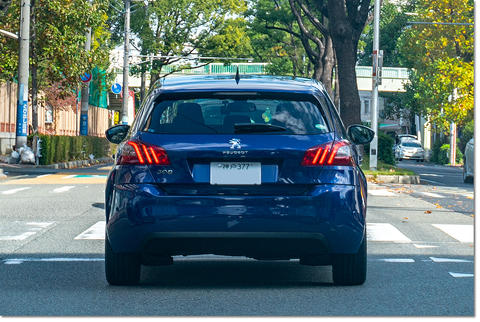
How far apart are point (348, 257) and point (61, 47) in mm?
30079

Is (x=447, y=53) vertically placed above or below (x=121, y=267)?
above

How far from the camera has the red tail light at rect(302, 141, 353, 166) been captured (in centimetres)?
736

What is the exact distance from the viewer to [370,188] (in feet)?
77.6

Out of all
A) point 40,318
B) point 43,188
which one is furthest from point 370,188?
point 40,318

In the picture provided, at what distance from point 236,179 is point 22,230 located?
5.89m

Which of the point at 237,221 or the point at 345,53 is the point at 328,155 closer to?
the point at 237,221

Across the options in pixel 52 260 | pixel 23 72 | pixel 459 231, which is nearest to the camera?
pixel 52 260

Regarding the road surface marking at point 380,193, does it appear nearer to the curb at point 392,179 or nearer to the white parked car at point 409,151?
the curb at point 392,179

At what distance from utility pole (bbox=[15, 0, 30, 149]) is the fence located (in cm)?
1129

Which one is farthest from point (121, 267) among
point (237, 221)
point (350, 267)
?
point (350, 267)

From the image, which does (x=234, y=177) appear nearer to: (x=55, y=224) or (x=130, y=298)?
(x=130, y=298)

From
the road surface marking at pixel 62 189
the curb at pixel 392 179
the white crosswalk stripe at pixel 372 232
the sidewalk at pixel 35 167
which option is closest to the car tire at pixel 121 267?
the white crosswalk stripe at pixel 372 232

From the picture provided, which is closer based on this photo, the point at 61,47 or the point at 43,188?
the point at 43,188

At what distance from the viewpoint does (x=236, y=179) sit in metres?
7.29
